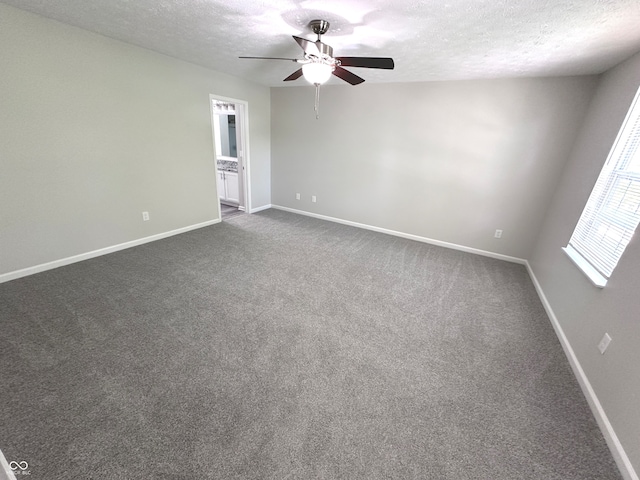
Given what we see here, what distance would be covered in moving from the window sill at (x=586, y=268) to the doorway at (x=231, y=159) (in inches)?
184

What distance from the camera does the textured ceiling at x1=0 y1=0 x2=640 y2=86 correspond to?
5.63 ft

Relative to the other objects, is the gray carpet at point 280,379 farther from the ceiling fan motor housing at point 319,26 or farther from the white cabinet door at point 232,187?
the white cabinet door at point 232,187

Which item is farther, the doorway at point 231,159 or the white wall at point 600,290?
the doorway at point 231,159

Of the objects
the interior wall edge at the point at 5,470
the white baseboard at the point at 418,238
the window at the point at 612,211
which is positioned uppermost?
the window at the point at 612,211

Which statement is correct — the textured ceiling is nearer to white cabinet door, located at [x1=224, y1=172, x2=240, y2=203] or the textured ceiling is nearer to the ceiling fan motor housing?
the ceiling fan motor housing

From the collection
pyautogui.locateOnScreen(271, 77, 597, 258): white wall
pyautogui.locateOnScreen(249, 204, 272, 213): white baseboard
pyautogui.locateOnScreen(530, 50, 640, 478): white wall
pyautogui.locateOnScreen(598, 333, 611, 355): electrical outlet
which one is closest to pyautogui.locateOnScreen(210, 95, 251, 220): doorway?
pyautogui.locateOnScreen(249, 204, 272, 213): white baseboard

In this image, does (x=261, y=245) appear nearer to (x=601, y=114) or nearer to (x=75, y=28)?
(x=75, y=28)

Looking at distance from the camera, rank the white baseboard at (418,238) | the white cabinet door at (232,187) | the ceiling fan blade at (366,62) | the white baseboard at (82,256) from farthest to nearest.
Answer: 1. the white cabinet door at (232,187)
2. the white baseboard at (418,238)
3. the white baseboard at (82,256)
4. the ceiling fan blade at (366,62)

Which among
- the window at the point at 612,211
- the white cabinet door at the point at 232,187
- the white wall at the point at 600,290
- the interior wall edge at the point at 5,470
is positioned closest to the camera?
the interior wall edge at the point at 5,470

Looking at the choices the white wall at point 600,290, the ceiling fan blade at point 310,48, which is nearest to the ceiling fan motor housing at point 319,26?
the ceiling fan blade at point 310,48

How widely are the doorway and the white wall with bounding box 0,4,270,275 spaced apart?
1.79ft

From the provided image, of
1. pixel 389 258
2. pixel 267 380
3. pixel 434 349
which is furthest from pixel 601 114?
pixel 267 380

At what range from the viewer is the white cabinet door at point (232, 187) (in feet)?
17.1

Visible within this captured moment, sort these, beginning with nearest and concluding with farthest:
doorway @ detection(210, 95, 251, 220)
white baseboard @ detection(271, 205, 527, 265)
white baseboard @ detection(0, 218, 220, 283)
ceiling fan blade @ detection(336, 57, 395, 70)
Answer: ceiling fan blade @ detection(336, 57, 395, 70) < white baseboard @ detection(0, 218, 220, 283) < white baseboard @ detection(271, 205, 527, 265) < doorway @ detection(210, 95, 251, 220)
